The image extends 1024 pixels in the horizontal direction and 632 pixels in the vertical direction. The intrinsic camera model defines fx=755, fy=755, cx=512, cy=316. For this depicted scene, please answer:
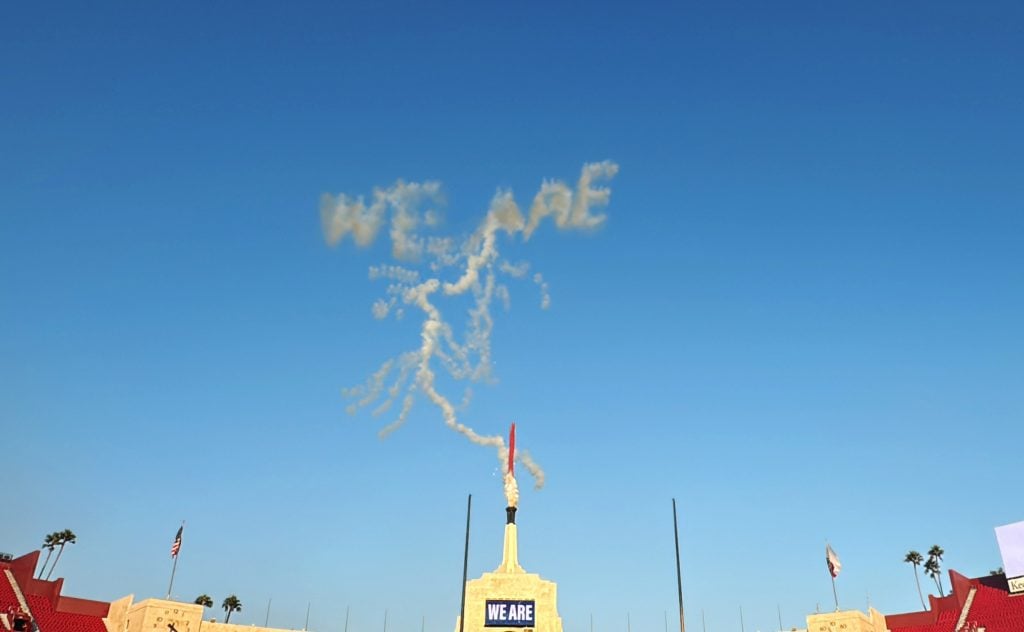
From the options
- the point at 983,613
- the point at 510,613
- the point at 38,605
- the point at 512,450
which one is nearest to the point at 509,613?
the point at 510,613

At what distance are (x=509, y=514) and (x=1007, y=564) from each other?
49.0m

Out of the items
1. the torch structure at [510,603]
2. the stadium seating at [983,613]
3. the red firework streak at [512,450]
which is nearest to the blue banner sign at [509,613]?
the torch structure at [510,603]

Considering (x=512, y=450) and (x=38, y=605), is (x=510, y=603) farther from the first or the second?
(x=38, y=605)

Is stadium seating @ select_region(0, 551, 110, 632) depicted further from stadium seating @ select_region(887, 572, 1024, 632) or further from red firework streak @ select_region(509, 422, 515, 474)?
stadium seating @ select_region(887, 572, 1024, 632)

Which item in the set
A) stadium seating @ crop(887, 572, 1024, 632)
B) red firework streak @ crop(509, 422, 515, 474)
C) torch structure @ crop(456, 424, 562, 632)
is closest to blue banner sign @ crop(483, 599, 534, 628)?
torch structure @ crop(456, 424, 562, 632)

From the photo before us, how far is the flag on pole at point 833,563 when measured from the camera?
6912 centimetres

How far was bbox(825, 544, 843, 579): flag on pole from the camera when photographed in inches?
2721

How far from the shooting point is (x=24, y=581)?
65.4m

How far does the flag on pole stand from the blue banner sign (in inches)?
1140

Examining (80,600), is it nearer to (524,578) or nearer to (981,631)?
(524,578)

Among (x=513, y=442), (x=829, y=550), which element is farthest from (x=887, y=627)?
(x=513, y=442)

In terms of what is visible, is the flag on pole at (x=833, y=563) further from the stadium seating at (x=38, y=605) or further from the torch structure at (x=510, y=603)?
the stadium seating at (x=38, y=605)

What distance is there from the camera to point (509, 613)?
76.8 m

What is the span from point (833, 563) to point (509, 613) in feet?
104
